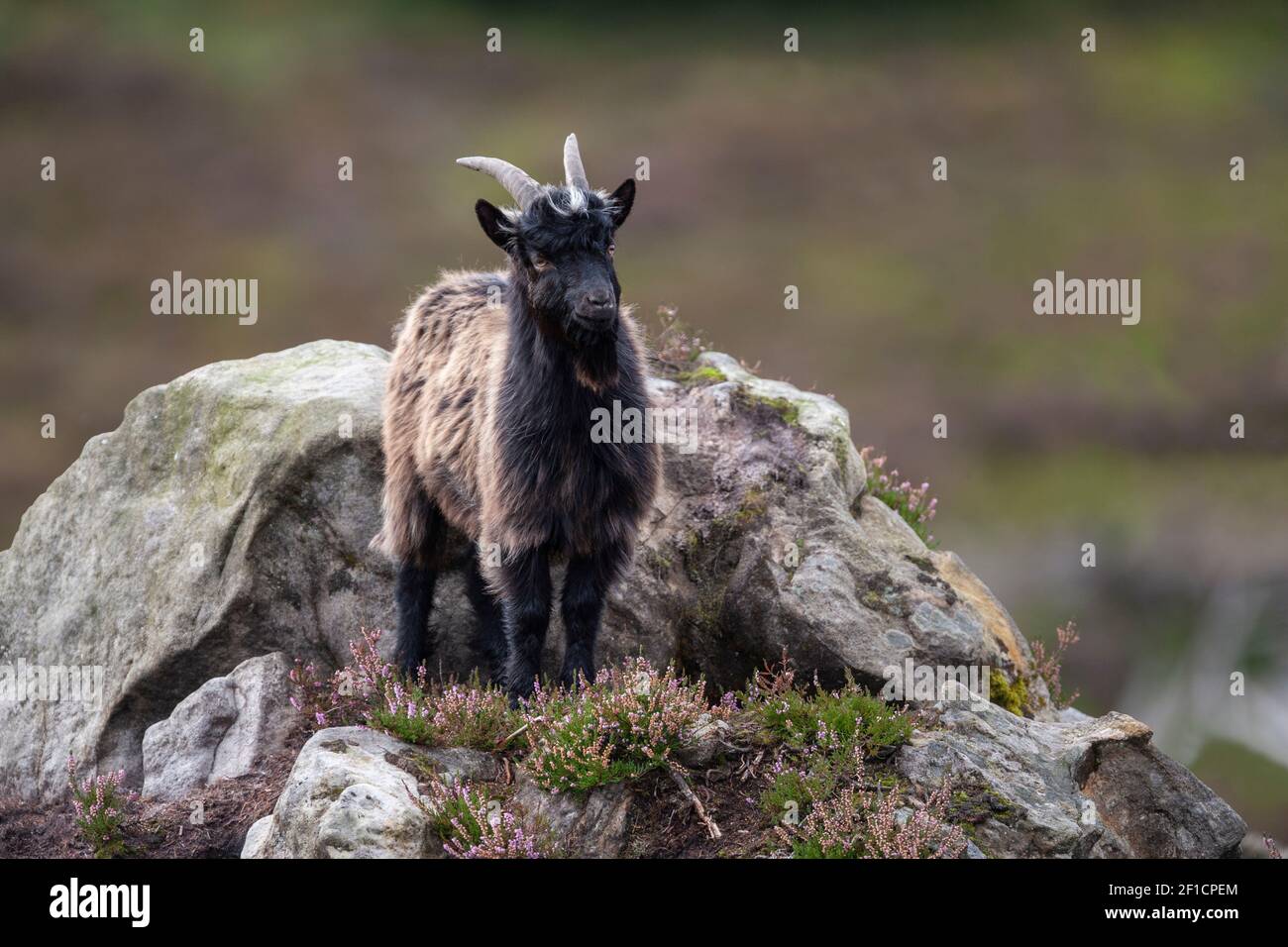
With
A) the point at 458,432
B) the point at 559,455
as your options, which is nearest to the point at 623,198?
the point at 559,455

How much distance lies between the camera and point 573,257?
878 cm

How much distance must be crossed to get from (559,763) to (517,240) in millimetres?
3180

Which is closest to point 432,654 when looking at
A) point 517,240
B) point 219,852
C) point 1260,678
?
point 219,852

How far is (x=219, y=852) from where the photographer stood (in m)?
8.98

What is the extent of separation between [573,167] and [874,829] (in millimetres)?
4486

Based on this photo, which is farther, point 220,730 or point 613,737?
point 220,730

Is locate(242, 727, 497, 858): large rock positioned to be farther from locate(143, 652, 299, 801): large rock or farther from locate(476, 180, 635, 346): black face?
locate(476, 180, 635, 346): black face

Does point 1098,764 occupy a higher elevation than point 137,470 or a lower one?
lower

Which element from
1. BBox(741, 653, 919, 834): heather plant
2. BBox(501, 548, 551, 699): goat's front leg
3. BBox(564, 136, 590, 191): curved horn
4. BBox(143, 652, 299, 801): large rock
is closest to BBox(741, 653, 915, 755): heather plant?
BBox(741, 653, 919, 834): heather plant

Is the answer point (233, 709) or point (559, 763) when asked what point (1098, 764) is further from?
point (233, 709)

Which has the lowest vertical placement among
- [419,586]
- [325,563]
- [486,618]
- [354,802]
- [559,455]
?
[354,802]

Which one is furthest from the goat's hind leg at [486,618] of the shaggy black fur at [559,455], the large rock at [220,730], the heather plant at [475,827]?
the heather plant at [475,827]

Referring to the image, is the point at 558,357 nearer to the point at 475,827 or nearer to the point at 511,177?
the point at 511,177

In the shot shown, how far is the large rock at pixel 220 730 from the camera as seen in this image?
9703 millimetres
